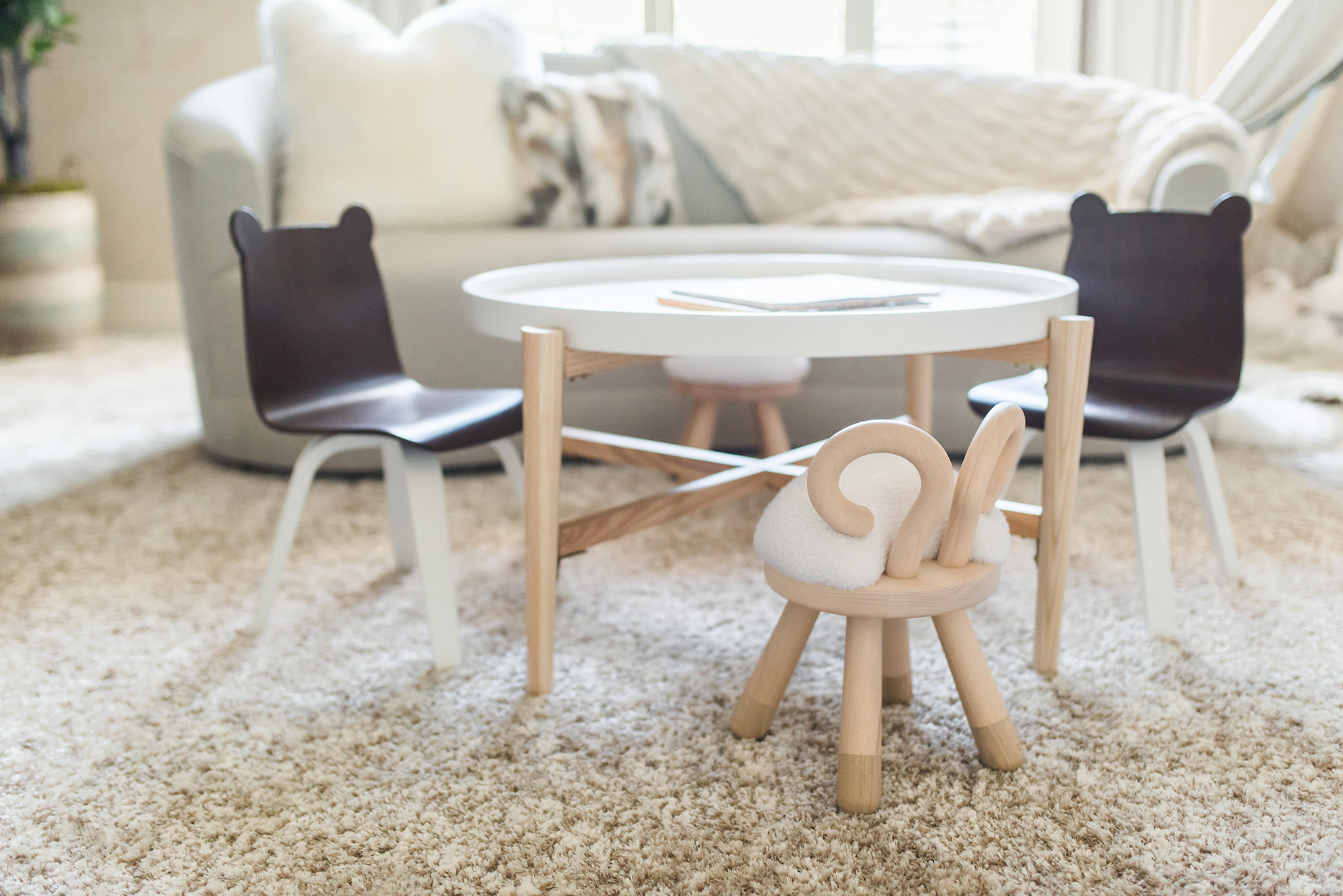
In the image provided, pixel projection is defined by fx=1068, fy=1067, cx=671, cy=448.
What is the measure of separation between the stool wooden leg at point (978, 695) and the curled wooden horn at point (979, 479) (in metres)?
0.08

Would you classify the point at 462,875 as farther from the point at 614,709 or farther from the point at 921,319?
the point at 921,319

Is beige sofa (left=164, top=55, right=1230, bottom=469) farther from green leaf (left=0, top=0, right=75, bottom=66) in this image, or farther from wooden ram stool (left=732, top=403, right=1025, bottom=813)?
green leaf (left=0, top=0, right=75, bottom=66)

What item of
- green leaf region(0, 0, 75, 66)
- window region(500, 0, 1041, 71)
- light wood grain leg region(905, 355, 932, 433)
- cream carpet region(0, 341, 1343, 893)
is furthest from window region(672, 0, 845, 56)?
cream carpet region(0, 341, 1343, 893)

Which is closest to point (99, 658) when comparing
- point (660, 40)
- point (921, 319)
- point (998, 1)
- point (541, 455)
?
point (541, 455)

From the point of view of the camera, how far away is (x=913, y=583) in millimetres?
999

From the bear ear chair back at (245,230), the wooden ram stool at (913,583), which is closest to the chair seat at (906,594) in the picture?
the wooden ram stool at (913,583)

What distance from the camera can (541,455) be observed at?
1185 mm

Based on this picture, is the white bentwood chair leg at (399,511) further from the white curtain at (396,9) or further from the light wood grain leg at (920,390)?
the white curtain at (396,9)

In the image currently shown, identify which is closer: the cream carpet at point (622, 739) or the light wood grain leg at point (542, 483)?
the cream carpet at point (622, 739)

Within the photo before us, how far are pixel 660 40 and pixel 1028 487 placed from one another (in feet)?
5.11

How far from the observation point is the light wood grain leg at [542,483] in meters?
1.14

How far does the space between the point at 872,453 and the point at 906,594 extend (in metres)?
0.14

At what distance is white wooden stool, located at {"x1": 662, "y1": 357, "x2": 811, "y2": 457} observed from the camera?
193 cm

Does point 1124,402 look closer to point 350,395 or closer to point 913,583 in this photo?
point 913,583
